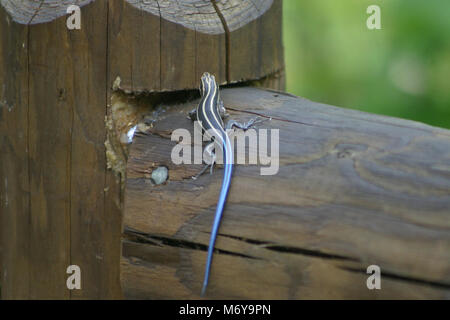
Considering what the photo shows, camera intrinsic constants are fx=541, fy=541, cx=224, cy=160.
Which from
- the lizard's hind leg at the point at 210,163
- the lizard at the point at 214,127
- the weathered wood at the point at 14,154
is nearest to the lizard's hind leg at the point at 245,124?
the lizard at the point at 214,127

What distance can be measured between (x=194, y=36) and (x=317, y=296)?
1.09m

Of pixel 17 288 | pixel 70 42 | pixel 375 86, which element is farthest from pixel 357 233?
pixel 375 86

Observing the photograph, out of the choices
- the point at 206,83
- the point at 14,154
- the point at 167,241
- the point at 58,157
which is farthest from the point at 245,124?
the point at 14,154

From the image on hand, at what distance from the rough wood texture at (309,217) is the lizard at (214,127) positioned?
24mm

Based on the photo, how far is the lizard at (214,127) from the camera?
1560 millimetres

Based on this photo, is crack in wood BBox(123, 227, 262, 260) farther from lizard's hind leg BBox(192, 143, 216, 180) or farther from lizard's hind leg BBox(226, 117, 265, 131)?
lizard's hind leg BBox(226, 117, 265, 131)

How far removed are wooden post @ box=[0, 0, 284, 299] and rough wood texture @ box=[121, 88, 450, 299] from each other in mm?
259

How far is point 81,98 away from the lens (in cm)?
200

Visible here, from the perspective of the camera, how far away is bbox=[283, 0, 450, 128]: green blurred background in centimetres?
417

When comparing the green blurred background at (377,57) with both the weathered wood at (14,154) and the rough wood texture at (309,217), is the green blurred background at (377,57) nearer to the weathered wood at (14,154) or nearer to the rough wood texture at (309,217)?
the rough wood texture at (309,217)

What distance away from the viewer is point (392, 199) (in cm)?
138

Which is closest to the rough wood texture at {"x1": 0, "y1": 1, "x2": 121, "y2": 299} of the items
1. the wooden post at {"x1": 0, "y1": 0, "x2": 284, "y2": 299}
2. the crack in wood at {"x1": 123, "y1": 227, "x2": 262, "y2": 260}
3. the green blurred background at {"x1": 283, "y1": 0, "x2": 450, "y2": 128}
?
the wooden post at {"x1": 0, "y1": 0, "x2": 284, "y2": 299}

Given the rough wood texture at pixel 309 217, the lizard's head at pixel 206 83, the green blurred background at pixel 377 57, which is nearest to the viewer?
the rough wood texture at pixel 309 217

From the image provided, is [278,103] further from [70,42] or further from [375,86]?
[375,86]
